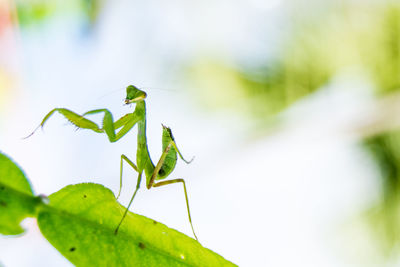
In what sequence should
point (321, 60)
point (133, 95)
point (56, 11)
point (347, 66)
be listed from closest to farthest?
point (133, 95), point (321, 60), point (347, 66), point (56, 11)

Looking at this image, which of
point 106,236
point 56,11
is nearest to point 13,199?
point 106,236

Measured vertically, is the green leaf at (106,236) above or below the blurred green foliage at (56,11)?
below

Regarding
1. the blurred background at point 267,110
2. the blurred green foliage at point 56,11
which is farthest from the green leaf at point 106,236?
the blurred green foliage at point 56,11

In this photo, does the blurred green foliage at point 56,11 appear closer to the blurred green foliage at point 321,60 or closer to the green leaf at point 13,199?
the blurred green foliage at point 321,60

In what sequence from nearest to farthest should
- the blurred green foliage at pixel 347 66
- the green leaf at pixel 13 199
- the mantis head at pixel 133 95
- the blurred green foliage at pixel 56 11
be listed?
1. the green leaf at pixel 13 199
2. the mantis head at pixel 133 95
3. the blurred green foliage at pixel 347 66
4. the blurred green foliage at pixel 56 11

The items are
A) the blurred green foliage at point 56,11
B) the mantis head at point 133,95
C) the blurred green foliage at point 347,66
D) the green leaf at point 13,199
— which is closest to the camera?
the green leaf at point 13,199

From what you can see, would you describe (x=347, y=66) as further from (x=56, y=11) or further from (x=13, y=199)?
(x=13, y=199)

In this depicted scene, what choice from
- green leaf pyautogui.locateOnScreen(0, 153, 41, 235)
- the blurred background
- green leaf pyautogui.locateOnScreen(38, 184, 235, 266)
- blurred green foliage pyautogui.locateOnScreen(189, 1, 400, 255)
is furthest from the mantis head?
blurred green foliage pyautogui.locateOnScreen(189, 1, 400, 255)

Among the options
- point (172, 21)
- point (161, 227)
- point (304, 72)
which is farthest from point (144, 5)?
point (161, 227)
